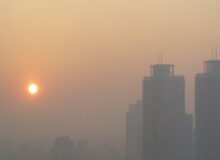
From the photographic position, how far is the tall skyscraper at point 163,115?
9.46 meters

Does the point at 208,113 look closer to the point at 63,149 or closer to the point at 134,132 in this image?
the point at 134,132

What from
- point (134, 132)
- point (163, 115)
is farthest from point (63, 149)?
point (163, 115)

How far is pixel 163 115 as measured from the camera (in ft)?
31.9

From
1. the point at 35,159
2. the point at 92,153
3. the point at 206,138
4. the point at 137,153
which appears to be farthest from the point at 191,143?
the point at 35,159

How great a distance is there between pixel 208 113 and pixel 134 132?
128 cm

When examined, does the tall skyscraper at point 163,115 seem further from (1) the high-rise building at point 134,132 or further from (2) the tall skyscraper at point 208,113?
(2) the tall skyscraper at point 208,113

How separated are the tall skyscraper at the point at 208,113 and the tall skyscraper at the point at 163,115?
28cm

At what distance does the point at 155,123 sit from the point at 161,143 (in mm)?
360

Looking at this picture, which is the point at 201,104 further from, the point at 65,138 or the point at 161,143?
the point at 65,138

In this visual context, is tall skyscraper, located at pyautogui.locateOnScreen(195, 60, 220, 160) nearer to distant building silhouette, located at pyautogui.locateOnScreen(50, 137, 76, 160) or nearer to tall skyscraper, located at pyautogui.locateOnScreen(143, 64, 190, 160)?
tall skyscraper, located at pyautogui.locateOnScreen(143, 64, 190, 160)

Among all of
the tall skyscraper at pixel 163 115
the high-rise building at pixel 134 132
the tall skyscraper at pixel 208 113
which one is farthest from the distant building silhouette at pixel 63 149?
the tall skyscraper at pixel 208 113

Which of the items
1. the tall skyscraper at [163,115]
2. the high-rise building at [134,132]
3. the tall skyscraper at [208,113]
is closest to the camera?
the high-rise building at [134,132]

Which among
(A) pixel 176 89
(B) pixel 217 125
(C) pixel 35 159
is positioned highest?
(A) pixel 176 89

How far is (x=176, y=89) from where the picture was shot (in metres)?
9.73
